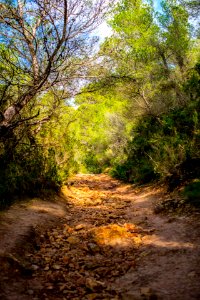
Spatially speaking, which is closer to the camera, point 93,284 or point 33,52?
point 93,284

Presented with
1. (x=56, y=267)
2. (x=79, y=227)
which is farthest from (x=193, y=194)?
(x=56, y=267)

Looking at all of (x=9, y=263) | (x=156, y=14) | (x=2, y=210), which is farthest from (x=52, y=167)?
(x=156, y=14)

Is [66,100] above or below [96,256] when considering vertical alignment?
above

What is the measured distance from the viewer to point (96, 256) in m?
3.95

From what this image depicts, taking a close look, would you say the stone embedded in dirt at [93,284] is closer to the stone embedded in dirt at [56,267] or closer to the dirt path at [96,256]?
the dirt path at [96,256]

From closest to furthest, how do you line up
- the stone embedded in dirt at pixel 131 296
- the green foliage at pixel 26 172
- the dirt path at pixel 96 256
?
the stone embedded in dirt at pixel 131 296 → the dirt path at pixel 96 256 → the green foliage at pixel 26 172

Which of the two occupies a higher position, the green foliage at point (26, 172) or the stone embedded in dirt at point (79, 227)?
the green foliage at point (26, 172)

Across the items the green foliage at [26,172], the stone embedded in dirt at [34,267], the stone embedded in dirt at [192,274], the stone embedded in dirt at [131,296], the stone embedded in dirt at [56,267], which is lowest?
the stone embedded in dirt at [131,296]

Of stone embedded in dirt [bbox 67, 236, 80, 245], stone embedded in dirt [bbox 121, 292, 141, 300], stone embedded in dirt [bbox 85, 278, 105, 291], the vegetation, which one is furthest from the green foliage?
stone embedded in dirt [bbox 121, 292, 141, 300]

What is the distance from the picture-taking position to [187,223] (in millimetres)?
4707

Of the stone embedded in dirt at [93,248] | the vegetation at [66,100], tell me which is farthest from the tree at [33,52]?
the stone embedded in dirt at [93,248]

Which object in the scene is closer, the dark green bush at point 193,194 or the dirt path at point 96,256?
the dirt path at point 96,256

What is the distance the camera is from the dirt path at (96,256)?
9.34 feet

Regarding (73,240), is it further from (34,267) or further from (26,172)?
(26,172)
